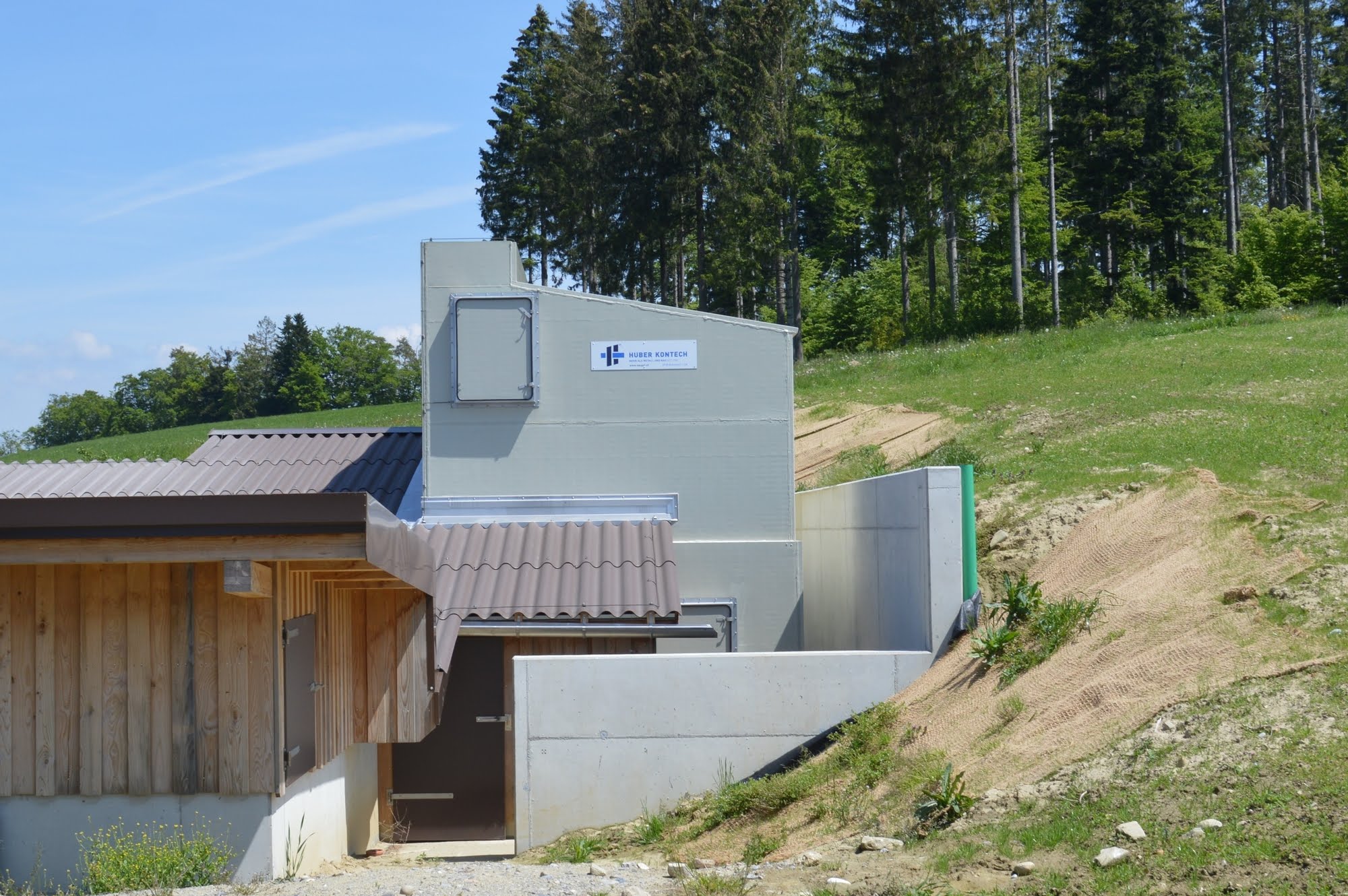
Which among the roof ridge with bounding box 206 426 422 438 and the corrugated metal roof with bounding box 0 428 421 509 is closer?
the corrugated metal roof with bounding box 0 428 421 509

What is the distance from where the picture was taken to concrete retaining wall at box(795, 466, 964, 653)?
37.1ft

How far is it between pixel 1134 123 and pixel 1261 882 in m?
42.5

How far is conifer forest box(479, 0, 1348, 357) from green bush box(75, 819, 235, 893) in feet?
112

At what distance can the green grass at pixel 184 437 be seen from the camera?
1905 inches

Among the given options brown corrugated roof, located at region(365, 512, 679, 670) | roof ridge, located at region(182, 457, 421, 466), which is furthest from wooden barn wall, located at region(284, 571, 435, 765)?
roof ridge, located at region(182, 457, 421, 466)

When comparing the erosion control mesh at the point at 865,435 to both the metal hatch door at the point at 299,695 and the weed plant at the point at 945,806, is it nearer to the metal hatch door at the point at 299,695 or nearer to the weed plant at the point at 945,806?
the weed plant at the point at 945,806

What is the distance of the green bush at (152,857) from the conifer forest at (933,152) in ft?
112

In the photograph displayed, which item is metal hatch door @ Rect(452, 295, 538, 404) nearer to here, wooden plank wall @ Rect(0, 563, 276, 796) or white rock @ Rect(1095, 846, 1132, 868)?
wooden plank wall @ Rect(0, 563, 276, 796)

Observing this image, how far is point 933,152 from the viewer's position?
3816 centimetres

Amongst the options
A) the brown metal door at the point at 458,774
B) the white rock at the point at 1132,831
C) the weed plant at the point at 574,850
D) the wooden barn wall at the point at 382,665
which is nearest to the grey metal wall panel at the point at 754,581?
the brown metal door at the point at 458,774

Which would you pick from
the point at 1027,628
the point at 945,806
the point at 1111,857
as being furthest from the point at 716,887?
the point at 1027,628

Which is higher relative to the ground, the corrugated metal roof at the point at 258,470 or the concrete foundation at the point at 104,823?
the corrugated metal roof at the point at 258,470

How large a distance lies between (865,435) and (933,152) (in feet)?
61.8

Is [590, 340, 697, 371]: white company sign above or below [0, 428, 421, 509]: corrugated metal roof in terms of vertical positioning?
above
